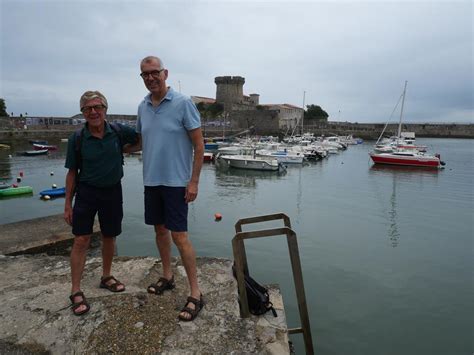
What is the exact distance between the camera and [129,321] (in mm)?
2664

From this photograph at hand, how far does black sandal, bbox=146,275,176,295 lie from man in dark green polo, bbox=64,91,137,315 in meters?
0.53

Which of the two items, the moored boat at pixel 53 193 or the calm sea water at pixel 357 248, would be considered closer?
the calm sea water at pixel 357 248

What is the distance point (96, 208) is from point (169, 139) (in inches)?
35.0

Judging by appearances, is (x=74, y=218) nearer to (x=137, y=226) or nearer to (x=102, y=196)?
(x=102, y=196)

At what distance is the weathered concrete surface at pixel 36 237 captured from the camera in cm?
512

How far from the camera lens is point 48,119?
49.4 meters

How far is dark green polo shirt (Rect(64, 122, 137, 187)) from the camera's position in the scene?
110 inches

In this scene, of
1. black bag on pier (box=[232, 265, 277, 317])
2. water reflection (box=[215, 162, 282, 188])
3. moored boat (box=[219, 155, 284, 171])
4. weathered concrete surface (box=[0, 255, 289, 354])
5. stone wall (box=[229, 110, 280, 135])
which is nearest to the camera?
weathered concrete surface (box=[0, 255, 289, 354])

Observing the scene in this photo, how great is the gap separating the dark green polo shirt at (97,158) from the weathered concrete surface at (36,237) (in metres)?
3.02

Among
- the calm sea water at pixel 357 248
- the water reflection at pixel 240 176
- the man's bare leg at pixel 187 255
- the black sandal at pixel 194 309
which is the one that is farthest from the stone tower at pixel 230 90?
the black sandal at pixel 194 309

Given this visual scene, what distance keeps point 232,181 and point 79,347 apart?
18.6m

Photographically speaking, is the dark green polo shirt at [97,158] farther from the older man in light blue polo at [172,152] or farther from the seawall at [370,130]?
the seawall at [370,130]

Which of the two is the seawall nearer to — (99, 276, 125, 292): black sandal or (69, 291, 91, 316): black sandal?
(99, 276, 125, 292): black sandal

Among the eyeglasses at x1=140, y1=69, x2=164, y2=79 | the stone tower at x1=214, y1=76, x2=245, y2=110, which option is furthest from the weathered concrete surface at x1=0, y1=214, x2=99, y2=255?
the stone tower at x1=214, y1=76, x2=245, y2=110
